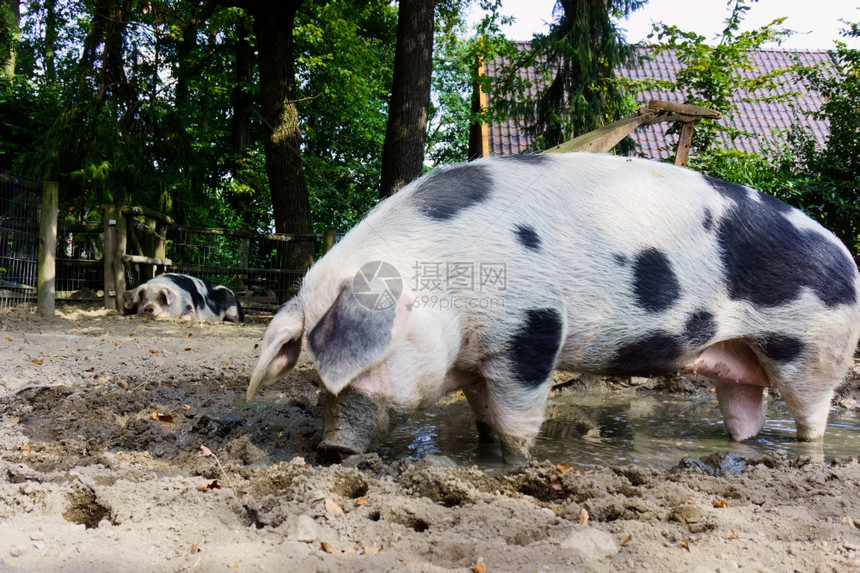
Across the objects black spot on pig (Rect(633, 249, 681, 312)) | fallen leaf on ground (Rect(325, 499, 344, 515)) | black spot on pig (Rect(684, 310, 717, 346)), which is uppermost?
black spot on pig (Rect(633, 249, 681, 312))

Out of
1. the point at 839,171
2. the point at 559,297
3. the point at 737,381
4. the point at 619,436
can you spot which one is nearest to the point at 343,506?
the point at 559,297

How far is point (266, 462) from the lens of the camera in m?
3.20

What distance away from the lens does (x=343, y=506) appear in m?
2.39

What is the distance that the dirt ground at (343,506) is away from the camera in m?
1.94

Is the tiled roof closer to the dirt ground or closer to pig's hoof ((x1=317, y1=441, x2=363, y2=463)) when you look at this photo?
the dirt ground

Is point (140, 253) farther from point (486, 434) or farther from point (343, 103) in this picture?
point (486, 434)

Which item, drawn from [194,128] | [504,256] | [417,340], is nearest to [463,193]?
[504,256]

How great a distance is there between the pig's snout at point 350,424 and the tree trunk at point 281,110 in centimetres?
772

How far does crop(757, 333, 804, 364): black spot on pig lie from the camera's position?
3850mm

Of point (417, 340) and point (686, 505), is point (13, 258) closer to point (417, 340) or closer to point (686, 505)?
point (417, 340)

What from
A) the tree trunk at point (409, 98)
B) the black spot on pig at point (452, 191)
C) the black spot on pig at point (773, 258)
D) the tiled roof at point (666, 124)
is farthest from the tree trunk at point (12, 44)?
the black spot on pig at point (773, 258)

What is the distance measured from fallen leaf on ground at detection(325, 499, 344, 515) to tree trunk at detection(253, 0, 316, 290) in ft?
27.7

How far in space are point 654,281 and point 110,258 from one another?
386 inches

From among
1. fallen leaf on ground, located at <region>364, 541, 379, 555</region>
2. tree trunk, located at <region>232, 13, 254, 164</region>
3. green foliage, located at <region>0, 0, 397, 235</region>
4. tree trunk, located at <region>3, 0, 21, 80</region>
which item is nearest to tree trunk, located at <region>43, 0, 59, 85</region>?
green foliage, located at <region>0, 0, 397, 235</region>
